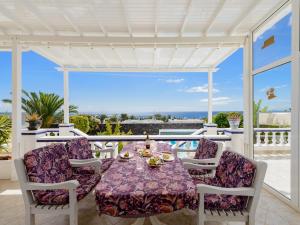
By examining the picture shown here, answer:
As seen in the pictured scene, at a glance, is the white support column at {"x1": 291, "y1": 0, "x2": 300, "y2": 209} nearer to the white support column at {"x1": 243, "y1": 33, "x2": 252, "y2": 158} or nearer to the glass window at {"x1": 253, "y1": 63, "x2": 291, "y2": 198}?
the glass window at {"x1": 253, "y1": 63, "x2": 291, "y2": 198}

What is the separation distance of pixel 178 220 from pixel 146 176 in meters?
0.90

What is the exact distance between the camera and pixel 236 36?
4414 mm

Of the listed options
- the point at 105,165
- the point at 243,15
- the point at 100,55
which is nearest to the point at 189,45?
Result: the point at 243,15

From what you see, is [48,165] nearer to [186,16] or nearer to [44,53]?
[186,16]

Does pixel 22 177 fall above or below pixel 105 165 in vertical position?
above

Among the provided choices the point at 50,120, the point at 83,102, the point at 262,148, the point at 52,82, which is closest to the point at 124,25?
the point at 262,148

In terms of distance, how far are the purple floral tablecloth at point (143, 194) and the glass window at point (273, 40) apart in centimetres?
265

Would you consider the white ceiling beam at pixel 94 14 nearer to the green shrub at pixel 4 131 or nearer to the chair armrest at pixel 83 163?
the chair armrest at pixel 83 163

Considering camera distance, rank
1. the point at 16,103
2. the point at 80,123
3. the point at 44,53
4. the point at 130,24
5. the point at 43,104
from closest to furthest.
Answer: the point at 130,24
the point at 16,103
the point at 44,53
the point at 43,104
the point at 80,123

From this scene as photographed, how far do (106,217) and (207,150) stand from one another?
5.41 ft

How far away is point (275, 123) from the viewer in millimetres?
3912

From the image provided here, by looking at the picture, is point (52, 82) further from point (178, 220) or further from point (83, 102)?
point (178, 220)

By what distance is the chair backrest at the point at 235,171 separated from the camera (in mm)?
2058

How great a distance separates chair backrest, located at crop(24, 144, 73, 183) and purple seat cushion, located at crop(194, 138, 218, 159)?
187 cm
